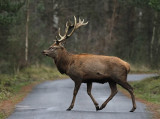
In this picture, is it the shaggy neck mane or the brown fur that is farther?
the shaggy neck mane

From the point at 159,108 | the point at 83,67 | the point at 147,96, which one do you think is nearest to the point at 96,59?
the point at 83,67

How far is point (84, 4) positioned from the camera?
49.7 meters

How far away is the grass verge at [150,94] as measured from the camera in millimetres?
15203

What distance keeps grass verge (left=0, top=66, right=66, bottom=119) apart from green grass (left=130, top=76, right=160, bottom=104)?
5100 mm

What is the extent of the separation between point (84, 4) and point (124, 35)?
536cm

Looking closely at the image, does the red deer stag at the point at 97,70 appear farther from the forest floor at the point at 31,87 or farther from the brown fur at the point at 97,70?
the forest floor at the point at 31,87

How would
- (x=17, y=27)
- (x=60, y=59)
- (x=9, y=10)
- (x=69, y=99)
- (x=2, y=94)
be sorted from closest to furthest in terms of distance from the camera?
(x=60, y=59) < (x=69, y=99) < (x=2, y=94) < (x=9, y=10) < (x=17, y=27)

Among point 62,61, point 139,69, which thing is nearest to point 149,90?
point 62,61

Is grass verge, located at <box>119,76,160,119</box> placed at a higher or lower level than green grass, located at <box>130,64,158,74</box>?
higher

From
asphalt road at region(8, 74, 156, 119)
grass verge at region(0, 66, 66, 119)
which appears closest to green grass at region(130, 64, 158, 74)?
grass verge at region(0, 66, 66, 119)

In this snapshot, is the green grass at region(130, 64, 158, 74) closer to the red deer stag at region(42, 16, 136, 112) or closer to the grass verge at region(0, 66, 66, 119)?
the grass verge at region(0, 66, 66, 119)

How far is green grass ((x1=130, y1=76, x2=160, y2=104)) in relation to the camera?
62.3 ft

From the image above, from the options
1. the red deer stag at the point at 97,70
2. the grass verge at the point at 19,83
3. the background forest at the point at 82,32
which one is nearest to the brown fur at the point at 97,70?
the red deer stag at the point at 97,70

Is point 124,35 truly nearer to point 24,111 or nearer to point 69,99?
point 69,99
